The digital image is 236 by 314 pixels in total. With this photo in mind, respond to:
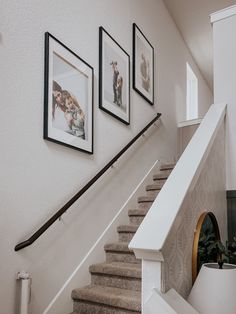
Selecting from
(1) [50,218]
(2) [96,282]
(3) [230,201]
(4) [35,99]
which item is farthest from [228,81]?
(2) [96,282]

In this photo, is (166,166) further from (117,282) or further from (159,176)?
(117,282)

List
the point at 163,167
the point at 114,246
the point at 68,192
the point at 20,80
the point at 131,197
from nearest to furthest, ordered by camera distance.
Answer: the point at 20,80 < the point at 68,192 < the point at 114,246 < the point at 131,197 < the point at 163,167

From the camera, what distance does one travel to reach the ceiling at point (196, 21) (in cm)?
592

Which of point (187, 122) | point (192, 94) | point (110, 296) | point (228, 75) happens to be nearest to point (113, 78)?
point (228, 75)

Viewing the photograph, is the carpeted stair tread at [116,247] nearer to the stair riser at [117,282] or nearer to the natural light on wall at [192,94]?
the stair riser at [117,282]

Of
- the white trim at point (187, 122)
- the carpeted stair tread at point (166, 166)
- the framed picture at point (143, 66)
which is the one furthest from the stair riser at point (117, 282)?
the white trim at point (187, 122)

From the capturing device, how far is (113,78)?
3.84 meters

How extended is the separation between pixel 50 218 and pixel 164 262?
1.21 metres

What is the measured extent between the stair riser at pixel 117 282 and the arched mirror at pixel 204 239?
0.74 meters

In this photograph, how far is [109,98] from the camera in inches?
147

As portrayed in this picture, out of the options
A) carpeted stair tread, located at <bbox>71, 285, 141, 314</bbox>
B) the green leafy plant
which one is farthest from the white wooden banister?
carpeted stair tread, located at <bbox>71, 285, 141, 314</bbox>

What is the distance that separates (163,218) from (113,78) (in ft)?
7.93

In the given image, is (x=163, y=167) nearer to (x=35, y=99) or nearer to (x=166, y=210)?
(x=35, y=99)

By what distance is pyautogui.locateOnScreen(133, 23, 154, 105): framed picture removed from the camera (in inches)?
177
